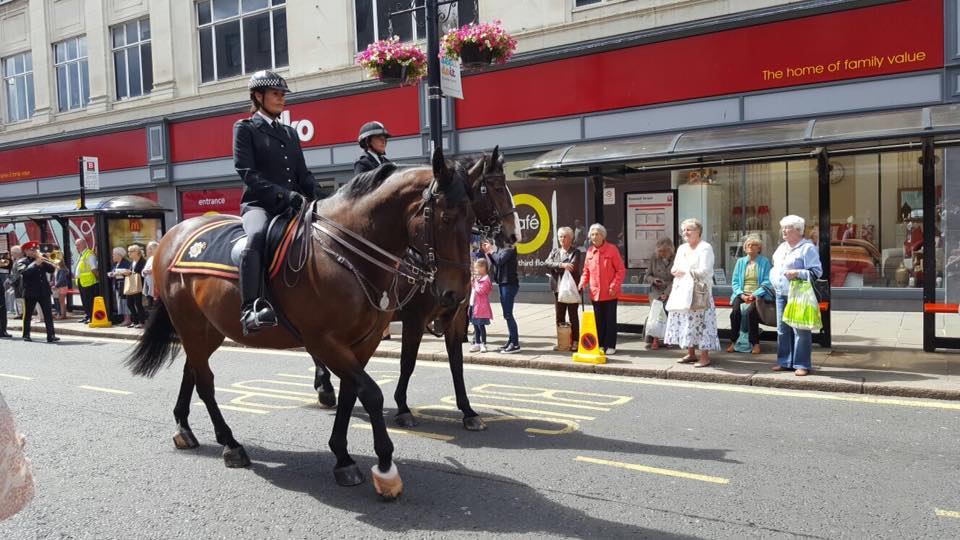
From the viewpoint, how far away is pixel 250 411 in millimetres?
6797

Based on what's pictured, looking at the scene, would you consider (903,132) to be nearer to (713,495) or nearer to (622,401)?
(622,401)

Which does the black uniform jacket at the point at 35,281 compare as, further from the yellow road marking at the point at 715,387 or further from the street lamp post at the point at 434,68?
the street lamp post at the point at 434,68

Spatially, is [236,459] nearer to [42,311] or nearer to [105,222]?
[42,311]

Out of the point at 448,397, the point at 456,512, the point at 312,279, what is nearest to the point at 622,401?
the point at 448,397

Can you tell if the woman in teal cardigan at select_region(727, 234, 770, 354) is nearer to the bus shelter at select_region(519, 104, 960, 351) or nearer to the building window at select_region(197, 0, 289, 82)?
the bus shelter at select_region(519, 104, 960, 351)

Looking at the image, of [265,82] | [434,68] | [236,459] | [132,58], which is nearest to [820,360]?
[434,68]

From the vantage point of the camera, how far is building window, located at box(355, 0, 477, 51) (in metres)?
16.5

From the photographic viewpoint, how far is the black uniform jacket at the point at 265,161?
480cm

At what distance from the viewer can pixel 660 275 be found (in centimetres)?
998

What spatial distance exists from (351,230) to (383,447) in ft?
4.59

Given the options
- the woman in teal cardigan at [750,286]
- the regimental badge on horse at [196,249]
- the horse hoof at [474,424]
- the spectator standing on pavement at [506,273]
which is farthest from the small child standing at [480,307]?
the regimental badge on horse at [196,249]

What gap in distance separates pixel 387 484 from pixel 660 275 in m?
6.61

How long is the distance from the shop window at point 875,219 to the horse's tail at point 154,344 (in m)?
11.1

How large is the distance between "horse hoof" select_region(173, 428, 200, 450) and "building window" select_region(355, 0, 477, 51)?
12.7 metres
